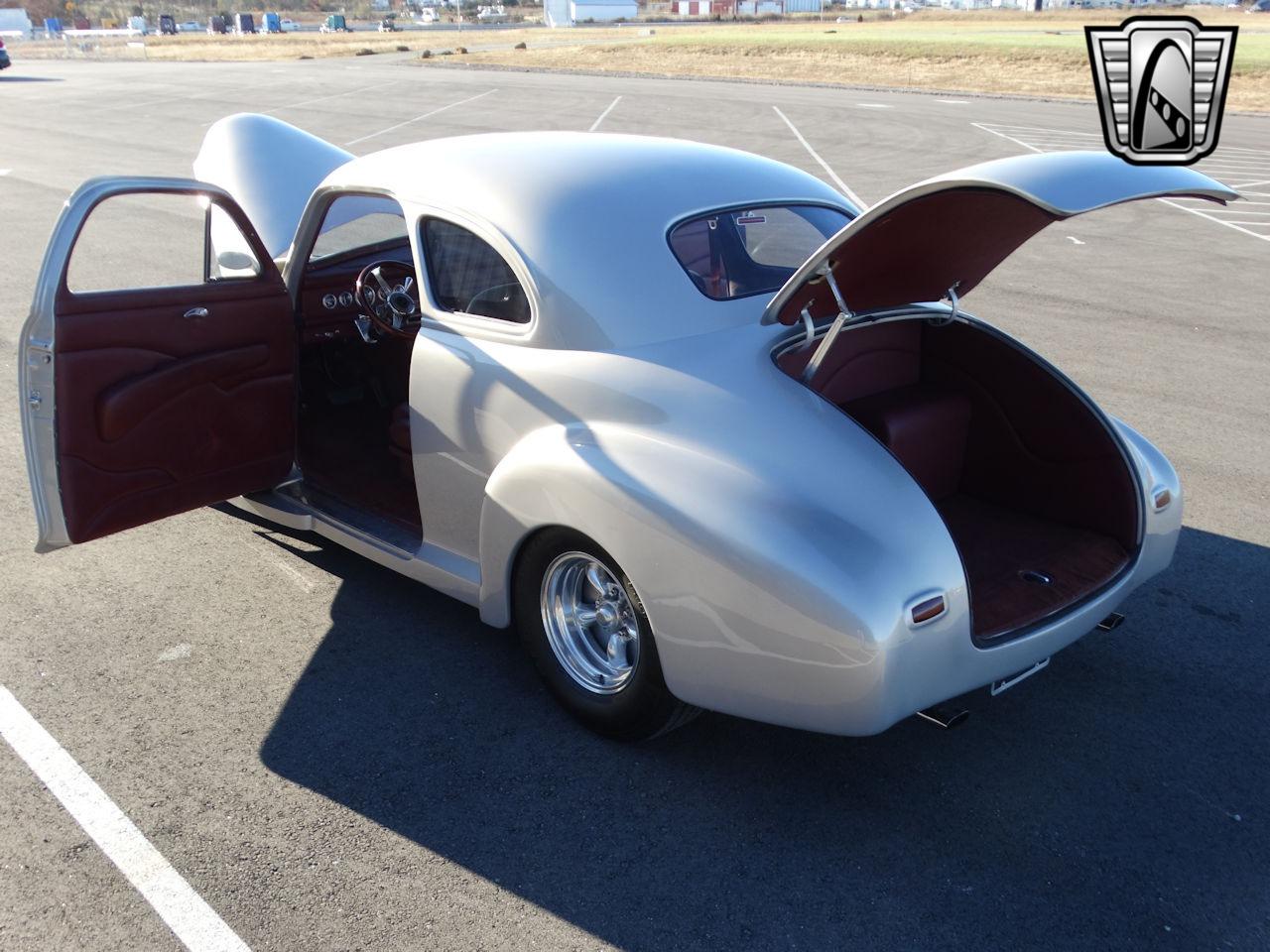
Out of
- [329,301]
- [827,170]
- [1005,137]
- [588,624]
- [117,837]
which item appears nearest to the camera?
[117,837]

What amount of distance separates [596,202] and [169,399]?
1768mm

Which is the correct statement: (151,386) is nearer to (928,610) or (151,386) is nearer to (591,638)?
(591,638)

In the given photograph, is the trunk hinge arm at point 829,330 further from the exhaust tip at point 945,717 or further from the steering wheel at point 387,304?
the steering wheel at point 387,304

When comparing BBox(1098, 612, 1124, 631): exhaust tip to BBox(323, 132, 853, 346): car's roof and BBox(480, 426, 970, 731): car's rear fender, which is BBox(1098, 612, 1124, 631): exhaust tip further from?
BBox(323, 132, 853, 346): car's roof

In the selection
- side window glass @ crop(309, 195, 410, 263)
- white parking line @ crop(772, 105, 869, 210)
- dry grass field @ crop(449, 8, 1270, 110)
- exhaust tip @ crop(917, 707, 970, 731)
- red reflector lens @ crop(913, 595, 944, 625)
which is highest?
dry grass field @ crop(449, 8, 1270, 110)

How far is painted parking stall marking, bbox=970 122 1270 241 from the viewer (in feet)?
43.2

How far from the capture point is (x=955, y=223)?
11.1ft

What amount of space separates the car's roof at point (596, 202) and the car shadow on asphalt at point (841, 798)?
1371 mm

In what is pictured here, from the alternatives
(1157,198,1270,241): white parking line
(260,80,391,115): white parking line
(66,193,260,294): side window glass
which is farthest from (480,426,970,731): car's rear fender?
(260,80,391,115): white parking line

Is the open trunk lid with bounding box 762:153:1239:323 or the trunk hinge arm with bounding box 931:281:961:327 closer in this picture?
the open trunk lid with bounding box 762:153:1239:323

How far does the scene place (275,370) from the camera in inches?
183

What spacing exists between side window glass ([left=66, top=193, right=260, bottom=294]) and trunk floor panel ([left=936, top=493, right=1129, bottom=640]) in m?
5.55

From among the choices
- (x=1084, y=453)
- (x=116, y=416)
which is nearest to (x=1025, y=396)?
(x=1084, y=453)

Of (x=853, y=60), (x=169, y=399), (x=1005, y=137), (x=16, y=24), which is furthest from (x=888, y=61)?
(x=16, y=24)
